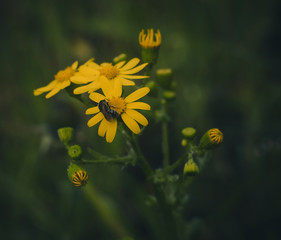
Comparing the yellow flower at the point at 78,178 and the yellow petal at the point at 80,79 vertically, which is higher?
the yellow petal at the point at 80,79

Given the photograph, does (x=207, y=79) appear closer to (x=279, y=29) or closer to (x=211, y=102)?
(x=211, y=102)

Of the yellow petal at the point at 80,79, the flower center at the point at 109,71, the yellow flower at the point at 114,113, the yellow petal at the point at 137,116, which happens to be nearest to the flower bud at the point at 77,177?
the yellow flower at the point at 114,113

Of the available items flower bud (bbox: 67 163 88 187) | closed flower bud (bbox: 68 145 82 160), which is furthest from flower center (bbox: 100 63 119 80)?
flower bud (bbox: 67 163 88 187)

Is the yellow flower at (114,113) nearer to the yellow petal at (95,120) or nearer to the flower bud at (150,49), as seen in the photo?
the yellow petal at (95,120)

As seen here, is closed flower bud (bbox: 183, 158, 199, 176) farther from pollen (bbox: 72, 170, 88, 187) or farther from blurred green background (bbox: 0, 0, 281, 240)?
blurred green background (bbox: 0, 0, 281, 240)

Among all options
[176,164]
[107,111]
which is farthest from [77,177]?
[176,164]

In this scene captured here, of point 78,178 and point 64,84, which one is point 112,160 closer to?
point 78,178
